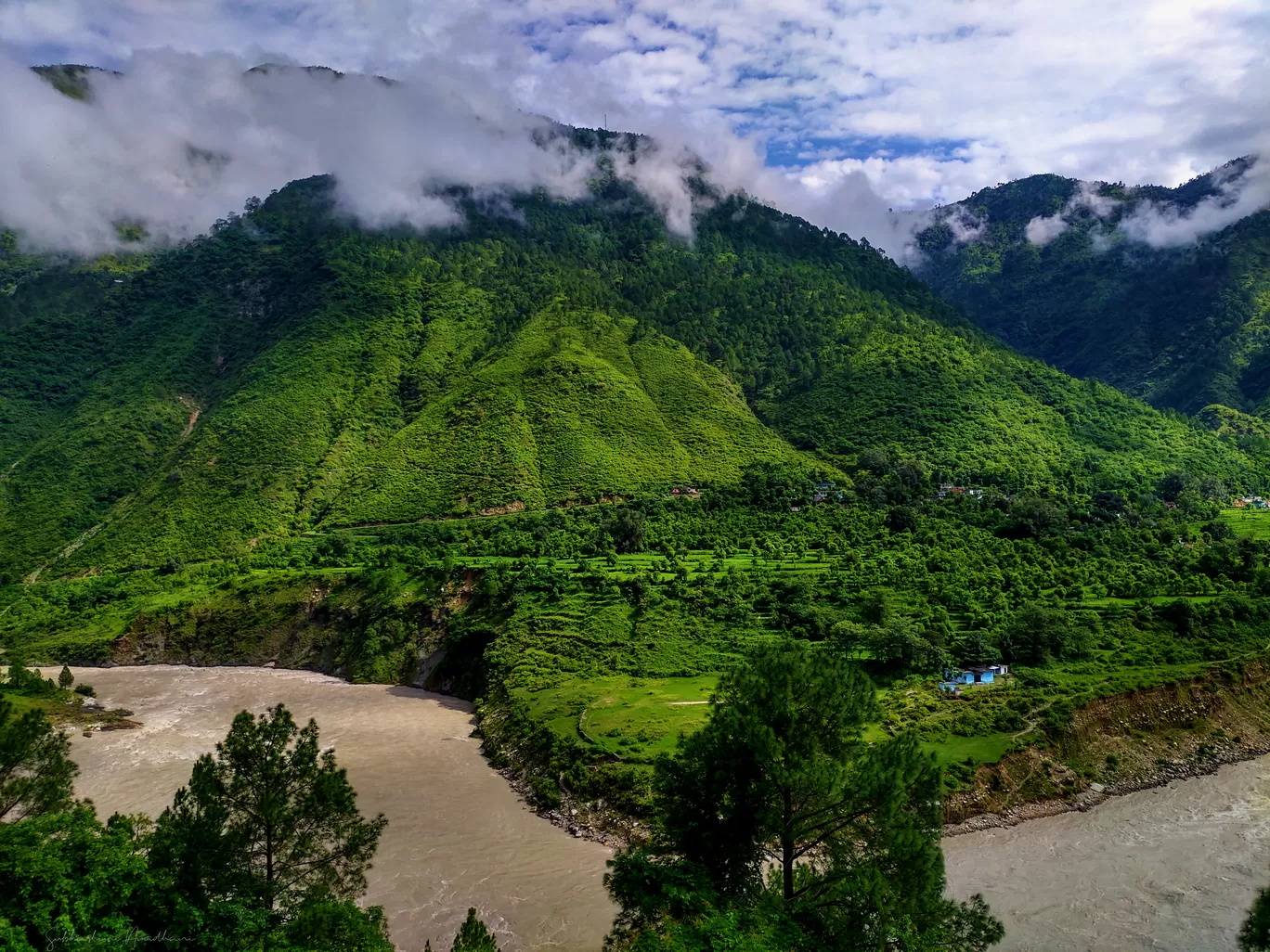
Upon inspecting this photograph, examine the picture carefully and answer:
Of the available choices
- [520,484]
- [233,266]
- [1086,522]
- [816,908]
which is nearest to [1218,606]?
[1086,522]

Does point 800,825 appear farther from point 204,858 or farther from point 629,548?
point 629,548

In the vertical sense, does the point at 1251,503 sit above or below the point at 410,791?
above

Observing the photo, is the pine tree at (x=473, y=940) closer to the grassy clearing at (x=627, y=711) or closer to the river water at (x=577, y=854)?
the river water at (x=577, y=854)

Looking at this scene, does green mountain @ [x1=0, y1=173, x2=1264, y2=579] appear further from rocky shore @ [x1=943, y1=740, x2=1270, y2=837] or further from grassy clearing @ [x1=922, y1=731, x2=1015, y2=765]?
grassy clearing @ [x1=922, y1=731, x2=1015, y2=765]

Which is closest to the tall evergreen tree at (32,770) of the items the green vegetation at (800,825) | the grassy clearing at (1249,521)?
the green vegetation at (800,825)

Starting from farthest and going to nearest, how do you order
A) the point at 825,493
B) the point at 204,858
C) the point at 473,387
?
the point at 473,387 < the point at 825,493 < the point at 204,858

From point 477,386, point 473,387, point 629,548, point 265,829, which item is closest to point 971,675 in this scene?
point 629,548

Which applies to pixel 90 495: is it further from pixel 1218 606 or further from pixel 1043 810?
pixel 1218 606
